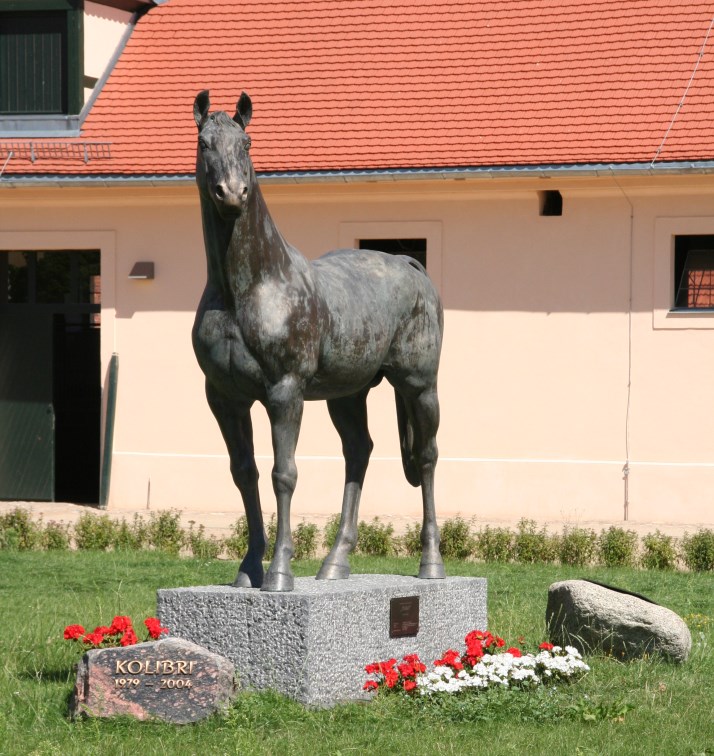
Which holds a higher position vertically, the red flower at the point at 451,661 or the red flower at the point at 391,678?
the red flower at the point at 451,661

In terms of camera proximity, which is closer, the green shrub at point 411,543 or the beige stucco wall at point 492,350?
the green shrub at point 411,543

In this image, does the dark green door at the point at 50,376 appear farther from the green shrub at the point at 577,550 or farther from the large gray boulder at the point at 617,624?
the large gray boulder at the point at 617,624

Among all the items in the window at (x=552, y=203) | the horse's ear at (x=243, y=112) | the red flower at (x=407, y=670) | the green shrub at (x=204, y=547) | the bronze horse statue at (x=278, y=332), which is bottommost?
the green shrub at (x=204, y=547)

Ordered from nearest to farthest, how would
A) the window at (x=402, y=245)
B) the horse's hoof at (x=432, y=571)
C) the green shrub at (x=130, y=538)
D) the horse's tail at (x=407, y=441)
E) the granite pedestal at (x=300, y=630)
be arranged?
the granite pedestal at (x=300, y=630) < the horse's hoof at (x=432, y=571) < the horse's tail at (x=407, y=441) < the green shrub at (x=130, y=538) < the window at (x=402, y=245)

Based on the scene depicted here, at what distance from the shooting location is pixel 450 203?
18750 mm

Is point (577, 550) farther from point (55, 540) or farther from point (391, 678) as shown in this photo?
point (391, 678)

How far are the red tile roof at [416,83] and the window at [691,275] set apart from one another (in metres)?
1.22

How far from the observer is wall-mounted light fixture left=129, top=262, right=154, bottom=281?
1936 cm

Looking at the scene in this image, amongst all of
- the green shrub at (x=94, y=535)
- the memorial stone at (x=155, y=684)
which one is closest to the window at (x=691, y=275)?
the green shrub at (x=94, y=535)

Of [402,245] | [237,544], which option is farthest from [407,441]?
[402,245]

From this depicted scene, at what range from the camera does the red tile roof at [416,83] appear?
1834 cm

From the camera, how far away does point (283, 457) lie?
7730 millimetres

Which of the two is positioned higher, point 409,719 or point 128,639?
point 128,639

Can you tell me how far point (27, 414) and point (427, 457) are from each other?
12.0 meters
